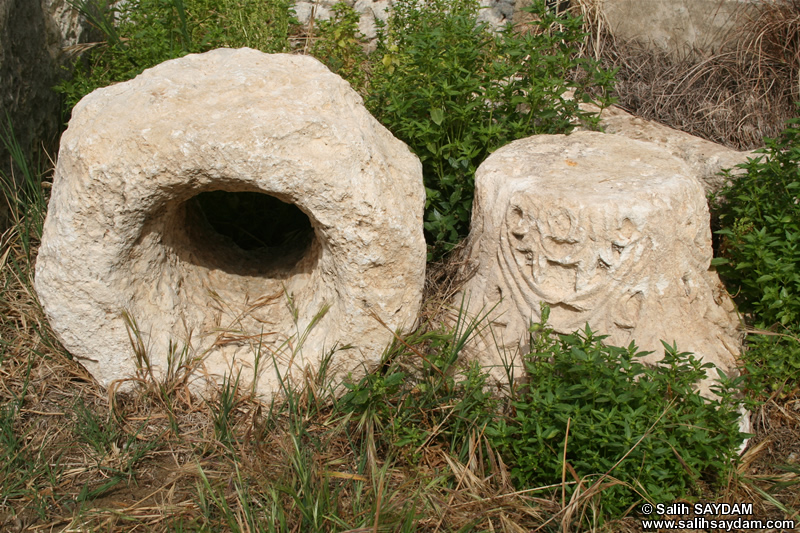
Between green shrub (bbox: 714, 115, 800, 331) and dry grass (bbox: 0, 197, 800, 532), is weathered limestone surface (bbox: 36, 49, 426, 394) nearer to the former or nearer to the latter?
dry grass (bbox: 0, 197, 800, 532)

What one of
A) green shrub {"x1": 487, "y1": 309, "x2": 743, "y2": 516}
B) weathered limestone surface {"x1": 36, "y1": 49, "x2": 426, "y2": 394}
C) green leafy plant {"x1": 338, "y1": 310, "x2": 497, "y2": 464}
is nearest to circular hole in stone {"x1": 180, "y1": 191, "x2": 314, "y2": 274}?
weathered limestone surface {"x1": 36, "y1": 49, "x2": 426, "y2": 394}

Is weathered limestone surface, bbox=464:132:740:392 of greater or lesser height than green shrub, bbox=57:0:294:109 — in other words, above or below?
below

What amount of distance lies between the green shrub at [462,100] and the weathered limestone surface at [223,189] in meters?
0.34

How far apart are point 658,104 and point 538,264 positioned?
8.87 feet

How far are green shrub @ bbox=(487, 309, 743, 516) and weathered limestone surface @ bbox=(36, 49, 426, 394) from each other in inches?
25.7

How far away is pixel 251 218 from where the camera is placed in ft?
13.3

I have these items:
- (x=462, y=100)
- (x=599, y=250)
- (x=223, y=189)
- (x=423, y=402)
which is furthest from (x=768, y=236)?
(x=223, y=189)

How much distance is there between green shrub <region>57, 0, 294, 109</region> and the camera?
355cm

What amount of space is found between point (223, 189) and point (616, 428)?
1666 mm

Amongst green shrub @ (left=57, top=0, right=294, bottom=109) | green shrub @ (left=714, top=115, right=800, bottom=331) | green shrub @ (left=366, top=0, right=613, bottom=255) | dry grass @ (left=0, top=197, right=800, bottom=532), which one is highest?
green shrub @ (left=57, top=0, right=294, bottom=109)

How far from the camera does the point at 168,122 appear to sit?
253 centimetres

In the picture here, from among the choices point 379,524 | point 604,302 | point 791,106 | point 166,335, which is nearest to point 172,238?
point 166,335

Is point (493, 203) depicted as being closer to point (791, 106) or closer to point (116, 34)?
point (116, 34)

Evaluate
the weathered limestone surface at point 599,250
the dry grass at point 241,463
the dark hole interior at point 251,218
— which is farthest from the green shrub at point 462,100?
the dark hole interior at point 251,218
